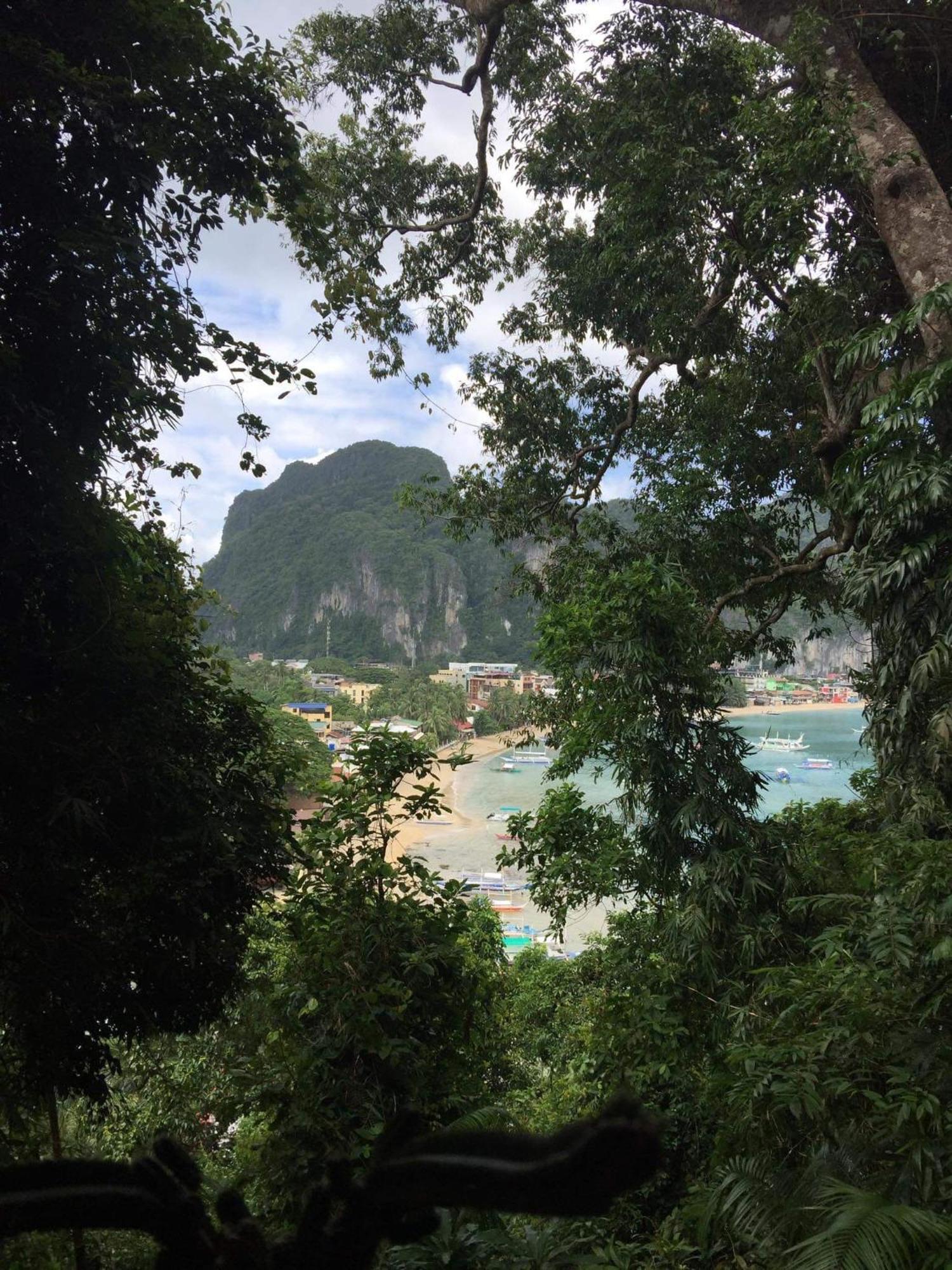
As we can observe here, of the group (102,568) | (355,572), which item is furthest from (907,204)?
(355,572)

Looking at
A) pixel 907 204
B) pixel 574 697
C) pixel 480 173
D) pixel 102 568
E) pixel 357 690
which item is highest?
pixel 480 173

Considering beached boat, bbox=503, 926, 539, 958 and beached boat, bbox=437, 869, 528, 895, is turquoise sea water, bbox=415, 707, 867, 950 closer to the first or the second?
beached boat, bbox=437, 869, 528, 895

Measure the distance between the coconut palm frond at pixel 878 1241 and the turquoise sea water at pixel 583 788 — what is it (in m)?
12.6

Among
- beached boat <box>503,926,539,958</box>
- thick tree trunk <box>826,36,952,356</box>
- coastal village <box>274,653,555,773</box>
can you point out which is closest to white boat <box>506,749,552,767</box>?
coastal village <box>274,653,555,773</box>

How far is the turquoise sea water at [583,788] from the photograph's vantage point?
51.7ft

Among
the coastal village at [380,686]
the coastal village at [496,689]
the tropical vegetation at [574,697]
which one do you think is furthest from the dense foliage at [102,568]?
the coastal village at [496,689]

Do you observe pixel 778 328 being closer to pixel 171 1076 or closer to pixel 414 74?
pixel 414 74

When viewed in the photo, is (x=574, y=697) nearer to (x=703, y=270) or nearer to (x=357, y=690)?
(x=703, y=270)

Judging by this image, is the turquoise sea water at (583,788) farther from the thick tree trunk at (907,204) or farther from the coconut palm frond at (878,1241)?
the coconut palm frond at (878,1241)

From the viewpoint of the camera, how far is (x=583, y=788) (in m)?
14.3

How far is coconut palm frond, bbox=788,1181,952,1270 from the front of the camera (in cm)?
136

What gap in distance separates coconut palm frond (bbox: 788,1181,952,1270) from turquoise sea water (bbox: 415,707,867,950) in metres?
12.6

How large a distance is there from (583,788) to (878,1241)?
13124mm

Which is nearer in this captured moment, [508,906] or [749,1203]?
[749,1203]
